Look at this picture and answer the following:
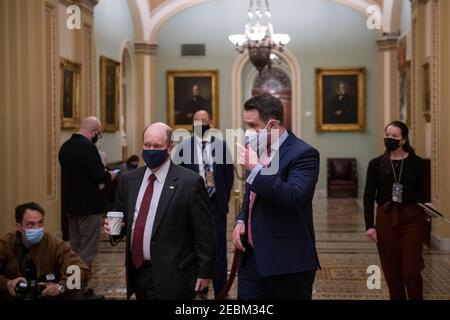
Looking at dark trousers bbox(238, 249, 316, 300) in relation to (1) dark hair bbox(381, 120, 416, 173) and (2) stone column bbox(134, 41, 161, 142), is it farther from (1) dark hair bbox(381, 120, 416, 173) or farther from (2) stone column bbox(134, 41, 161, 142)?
(2) stone column bbox(134, 41, 161, 142)

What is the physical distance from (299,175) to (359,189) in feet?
51.5

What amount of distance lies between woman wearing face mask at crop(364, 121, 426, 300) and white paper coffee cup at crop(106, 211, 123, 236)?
103 inches

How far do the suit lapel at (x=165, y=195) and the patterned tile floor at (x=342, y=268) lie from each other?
10.6ft

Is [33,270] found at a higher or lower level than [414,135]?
lower

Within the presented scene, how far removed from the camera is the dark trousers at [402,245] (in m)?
5.75

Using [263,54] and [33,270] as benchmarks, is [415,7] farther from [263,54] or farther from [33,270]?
[33,270]

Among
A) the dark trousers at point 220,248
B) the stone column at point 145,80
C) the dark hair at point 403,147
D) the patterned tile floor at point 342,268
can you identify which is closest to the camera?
the dark hair at point 403,147

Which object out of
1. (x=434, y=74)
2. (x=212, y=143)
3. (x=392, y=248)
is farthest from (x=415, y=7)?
(x=392, y=248)

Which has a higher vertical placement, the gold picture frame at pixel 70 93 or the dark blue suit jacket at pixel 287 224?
the gold picture frame at pixel 70 93

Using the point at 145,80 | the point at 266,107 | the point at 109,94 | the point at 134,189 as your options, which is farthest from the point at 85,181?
the point at 145,80

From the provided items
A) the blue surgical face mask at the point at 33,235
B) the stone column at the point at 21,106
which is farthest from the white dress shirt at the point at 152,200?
the stone column at the point at 21,106

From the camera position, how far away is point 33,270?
5117 mm

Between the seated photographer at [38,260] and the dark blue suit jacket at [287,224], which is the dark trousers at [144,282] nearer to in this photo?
the dark blue suit jacket at [287,224]

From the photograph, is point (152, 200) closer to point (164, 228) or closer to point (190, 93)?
point (164, 228)
